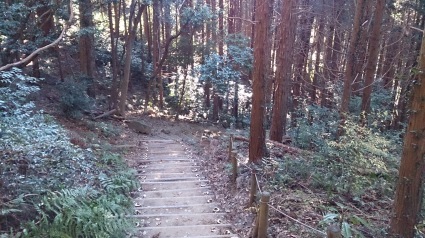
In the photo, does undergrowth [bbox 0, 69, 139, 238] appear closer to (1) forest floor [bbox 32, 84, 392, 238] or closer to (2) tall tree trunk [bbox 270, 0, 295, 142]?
(1) forest floor [bbox 32, 84, 392, 238]

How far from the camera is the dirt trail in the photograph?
593 centimetres

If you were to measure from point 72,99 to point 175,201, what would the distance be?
731cm

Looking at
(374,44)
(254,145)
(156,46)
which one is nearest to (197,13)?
(156,46)

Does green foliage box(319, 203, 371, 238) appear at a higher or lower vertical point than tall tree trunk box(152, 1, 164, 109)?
lower

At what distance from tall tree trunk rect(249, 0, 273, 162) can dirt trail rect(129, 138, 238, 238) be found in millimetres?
1638

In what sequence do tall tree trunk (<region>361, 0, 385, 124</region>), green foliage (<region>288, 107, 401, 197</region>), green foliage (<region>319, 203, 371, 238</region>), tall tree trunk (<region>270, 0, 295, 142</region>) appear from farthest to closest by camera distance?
tall tree trunk (<region>270, 0, 295, 142</region>), tall tree trunk (<region>361, 0, 385, 124</region>), green foliage (<region>288, 107, 401, 197</region>), green foliage (<region>319, 203, 371, 238</region>)

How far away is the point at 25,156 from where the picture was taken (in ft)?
17.0

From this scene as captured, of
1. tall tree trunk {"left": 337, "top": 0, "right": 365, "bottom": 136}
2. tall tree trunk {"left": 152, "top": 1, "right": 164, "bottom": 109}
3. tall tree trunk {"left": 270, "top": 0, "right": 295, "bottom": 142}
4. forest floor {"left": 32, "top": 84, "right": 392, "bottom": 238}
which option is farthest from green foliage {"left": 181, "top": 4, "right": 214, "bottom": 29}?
tall tree trunk {"left": 337, "top": 0, "right": 365, "bottom": 136}

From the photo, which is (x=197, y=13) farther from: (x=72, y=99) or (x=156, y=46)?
(x=72, y=99)

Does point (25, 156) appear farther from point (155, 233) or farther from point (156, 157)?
point (156, 157)

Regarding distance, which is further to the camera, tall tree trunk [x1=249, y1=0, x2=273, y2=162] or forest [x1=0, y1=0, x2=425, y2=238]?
tall tree trunk [x1=249, y1=0, x2=273, y2=162]

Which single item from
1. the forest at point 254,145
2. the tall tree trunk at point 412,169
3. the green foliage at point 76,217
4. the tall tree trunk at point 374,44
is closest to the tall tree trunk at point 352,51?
the forest at point 254,145

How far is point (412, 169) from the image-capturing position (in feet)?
14.3

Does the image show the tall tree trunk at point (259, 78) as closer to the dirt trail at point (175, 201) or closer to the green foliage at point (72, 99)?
the dirt trail at point (175, 201)
